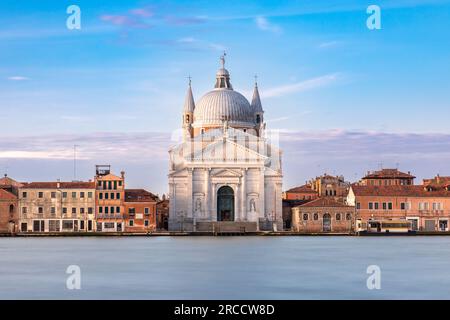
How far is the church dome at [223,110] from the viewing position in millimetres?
76438

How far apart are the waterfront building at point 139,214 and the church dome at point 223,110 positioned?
9.83 metres

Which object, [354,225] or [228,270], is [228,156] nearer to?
[354,225]

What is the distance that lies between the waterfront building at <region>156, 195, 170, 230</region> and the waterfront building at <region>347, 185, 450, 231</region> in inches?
520

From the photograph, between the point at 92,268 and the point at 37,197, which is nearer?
the point at 92,268

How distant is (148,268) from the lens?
34.2 m

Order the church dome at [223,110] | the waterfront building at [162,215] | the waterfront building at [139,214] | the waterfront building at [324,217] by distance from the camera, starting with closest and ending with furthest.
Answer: the waterfront building at [139,214] → the waterfront building at [324,217] → the waterfront building at [162,215] → the church dome at [223,110]

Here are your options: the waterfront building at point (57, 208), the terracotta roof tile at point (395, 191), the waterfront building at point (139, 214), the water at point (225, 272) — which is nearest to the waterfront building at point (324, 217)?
the terracotta roof tile at point (395, 191)

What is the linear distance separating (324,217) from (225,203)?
264 inches

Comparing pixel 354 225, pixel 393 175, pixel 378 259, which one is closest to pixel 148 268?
pixel 378 259

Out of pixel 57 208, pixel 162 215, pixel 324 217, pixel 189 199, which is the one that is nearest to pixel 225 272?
pixel 189 199

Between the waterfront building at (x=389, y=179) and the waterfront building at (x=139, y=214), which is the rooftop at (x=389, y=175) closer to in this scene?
the waterfront building at (x=389, y=179)

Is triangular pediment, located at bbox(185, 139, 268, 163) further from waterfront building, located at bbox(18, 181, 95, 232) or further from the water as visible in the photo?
the water
